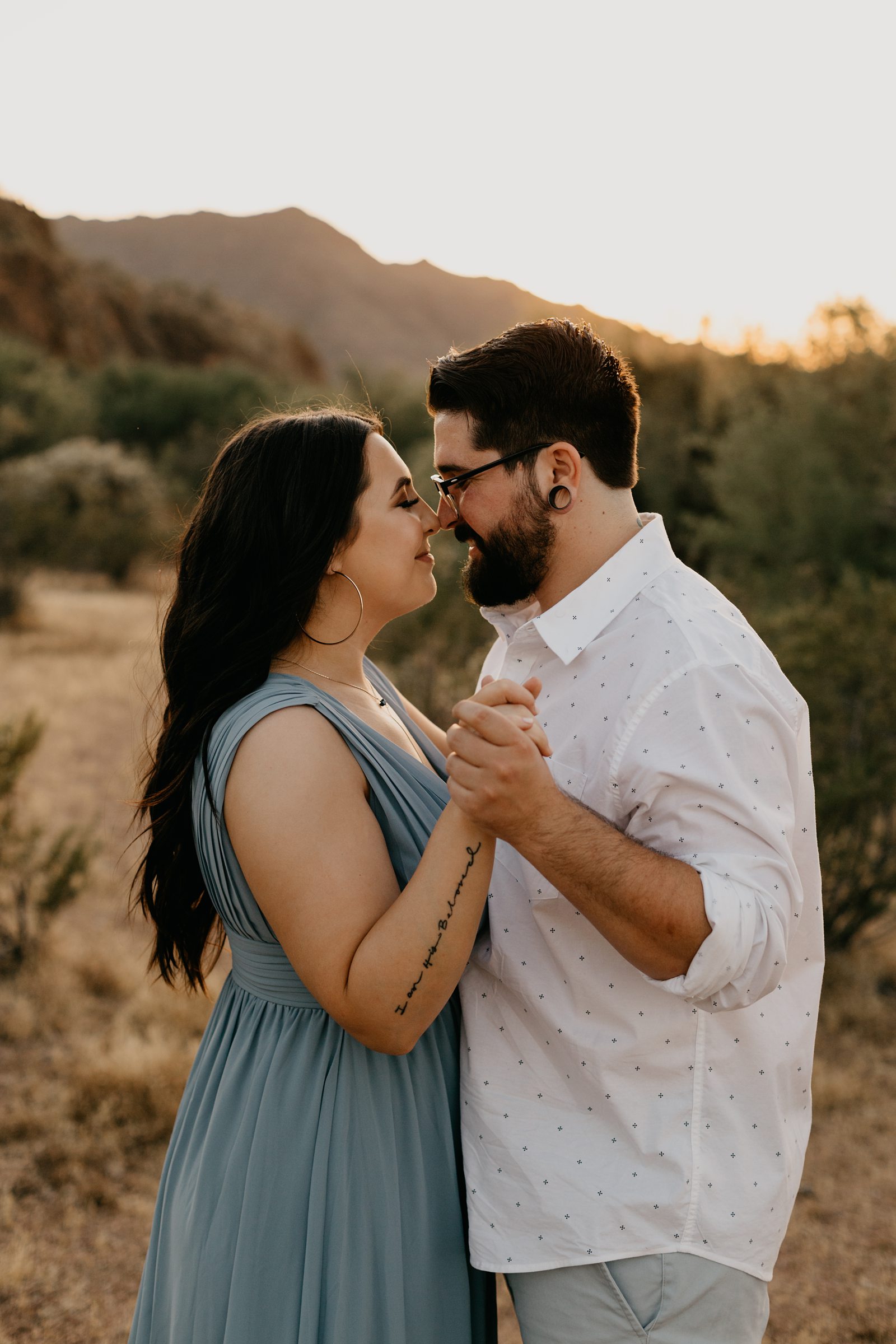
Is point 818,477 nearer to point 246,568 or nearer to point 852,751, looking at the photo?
point 852,751

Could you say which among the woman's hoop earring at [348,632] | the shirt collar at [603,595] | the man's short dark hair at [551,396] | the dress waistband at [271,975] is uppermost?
the man's short dark hair at [551,396]

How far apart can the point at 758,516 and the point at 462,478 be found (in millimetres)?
11601

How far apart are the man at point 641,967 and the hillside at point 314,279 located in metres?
78.5

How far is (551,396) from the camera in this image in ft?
6.32

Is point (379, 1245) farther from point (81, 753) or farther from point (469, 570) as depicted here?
point (81, 753)

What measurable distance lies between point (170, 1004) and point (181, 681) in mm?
3377

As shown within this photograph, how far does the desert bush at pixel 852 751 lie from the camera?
515 cm

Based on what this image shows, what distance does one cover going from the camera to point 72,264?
48.2 metres

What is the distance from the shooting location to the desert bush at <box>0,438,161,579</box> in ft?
49.2

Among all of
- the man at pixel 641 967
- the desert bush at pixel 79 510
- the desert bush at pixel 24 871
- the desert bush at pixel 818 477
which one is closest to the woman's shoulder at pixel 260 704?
the man at pixel 641 967

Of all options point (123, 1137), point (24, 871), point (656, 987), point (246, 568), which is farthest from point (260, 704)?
point (24, 871)

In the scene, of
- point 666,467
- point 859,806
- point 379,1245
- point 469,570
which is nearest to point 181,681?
point 469,570

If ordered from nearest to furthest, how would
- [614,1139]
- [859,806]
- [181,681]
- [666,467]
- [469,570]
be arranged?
[614,1139], [181,681], [469,570], [859,806], [666,467]

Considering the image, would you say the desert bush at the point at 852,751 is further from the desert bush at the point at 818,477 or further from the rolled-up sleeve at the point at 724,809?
the desert bush at the point at 818,477
